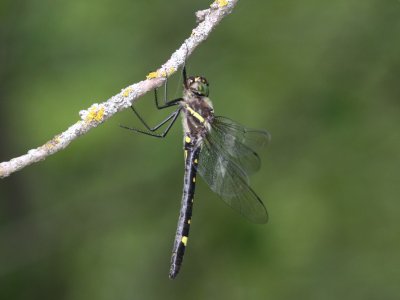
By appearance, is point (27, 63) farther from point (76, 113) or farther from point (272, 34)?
point (272, 34)

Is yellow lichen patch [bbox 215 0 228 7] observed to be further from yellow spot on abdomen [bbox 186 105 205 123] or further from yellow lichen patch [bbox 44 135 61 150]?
yellow spot on abdomen [bbox 186 105 205 123]

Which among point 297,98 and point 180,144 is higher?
point 297,98

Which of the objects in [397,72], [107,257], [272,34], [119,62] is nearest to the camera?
[397,72]

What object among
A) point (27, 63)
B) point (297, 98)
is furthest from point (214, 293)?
point (27, 63)

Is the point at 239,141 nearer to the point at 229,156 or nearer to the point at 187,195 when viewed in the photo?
the point at 229,156

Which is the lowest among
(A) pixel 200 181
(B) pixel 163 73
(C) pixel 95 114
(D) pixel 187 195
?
(C) pixel 95 114

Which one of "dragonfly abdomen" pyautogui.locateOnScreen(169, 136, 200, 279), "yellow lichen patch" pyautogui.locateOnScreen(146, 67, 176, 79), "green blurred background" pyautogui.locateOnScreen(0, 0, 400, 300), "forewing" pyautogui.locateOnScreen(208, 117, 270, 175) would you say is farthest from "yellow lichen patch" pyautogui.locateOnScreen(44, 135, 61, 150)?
"green blurred background" pyautogui.locateOnScreen(0, 0, 400, 300)

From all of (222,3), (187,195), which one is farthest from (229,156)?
(222,3)

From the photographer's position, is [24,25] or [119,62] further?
[119,62]
